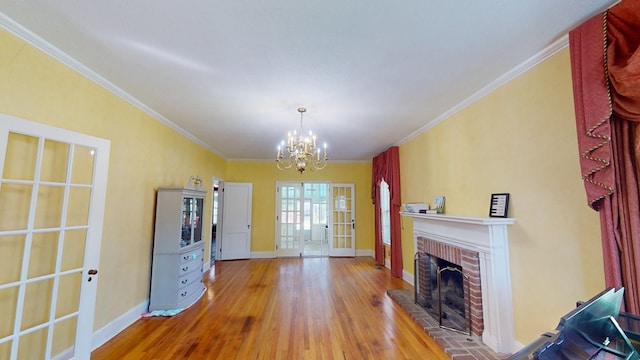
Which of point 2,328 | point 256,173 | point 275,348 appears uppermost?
point 256,173

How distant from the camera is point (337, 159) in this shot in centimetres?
699

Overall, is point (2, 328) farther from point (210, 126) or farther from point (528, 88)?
point (528, 88)

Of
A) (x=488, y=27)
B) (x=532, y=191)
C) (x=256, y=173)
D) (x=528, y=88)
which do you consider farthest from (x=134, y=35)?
(x=256, y=173)

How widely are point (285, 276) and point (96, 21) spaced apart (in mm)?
4658

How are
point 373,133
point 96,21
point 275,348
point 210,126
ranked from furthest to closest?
point 373,133, point 210,126, point 275,348, point 96,21

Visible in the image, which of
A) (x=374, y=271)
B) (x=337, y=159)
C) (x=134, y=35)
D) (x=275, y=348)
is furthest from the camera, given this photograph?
(x=337, y=159)

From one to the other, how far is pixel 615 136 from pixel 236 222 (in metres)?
6.68

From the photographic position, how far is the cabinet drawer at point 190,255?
362 cm

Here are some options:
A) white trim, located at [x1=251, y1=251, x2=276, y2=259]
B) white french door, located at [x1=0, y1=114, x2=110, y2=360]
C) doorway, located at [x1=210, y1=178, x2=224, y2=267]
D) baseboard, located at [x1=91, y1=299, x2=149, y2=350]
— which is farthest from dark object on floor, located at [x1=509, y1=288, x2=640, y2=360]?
doorway, located at [x1=210, y1=178, x2=224, y2=267]

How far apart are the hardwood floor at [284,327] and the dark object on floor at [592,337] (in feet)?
4.90

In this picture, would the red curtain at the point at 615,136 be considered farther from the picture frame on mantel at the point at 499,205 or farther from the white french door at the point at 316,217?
the white french door at the point at 316,217

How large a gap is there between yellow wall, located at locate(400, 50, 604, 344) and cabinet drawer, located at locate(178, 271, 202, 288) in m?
3.99

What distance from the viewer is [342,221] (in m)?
7.12

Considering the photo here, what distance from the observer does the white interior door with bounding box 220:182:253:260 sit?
21.5ft
